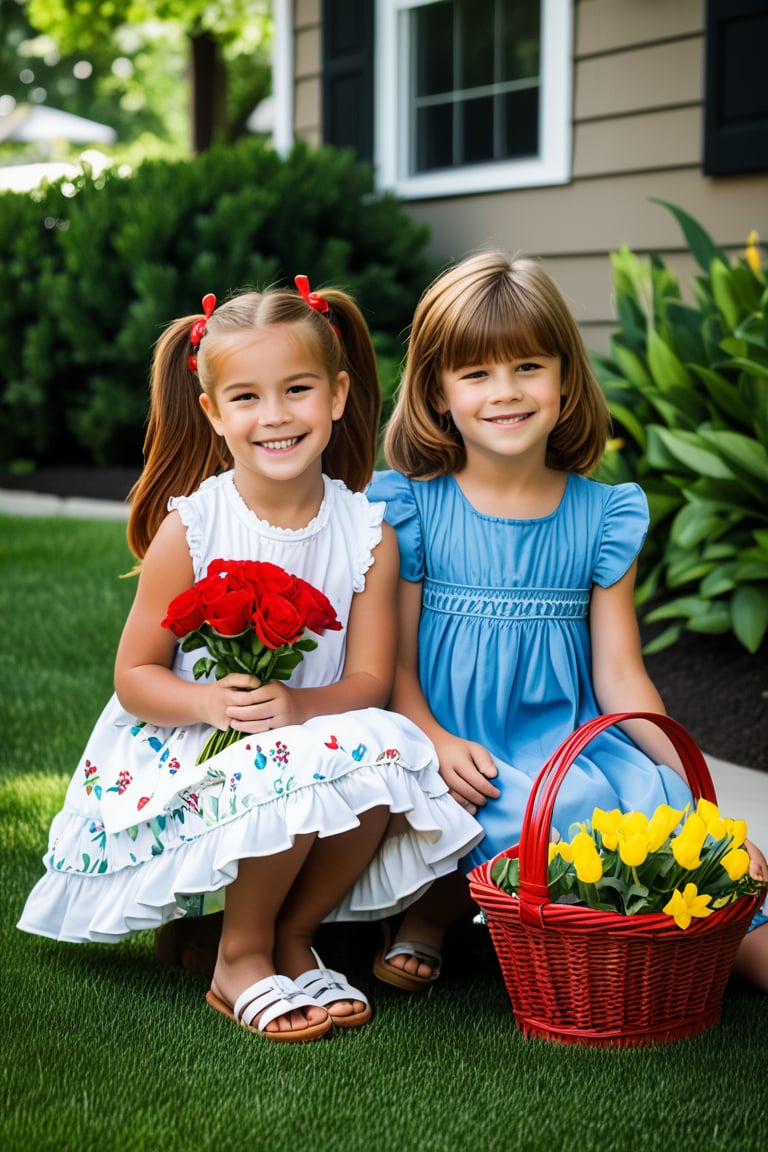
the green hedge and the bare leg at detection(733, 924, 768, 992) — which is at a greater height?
the green hedge

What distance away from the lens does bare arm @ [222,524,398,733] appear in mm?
2285

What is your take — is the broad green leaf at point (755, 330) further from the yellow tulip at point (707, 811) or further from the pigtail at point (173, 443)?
the yellow tulip at point (707, 811)

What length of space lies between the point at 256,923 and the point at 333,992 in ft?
0.58

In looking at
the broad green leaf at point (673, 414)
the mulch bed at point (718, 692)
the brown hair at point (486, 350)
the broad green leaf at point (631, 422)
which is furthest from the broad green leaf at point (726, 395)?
the brown hair at point (486, 350)

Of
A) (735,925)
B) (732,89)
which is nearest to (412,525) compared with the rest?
(735,925)

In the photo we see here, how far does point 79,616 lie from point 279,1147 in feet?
11.5

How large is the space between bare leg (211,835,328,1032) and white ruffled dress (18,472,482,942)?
0.15 feet

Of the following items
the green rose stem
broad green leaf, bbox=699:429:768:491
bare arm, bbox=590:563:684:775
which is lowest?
bare arm, bbox=590:563:684:775

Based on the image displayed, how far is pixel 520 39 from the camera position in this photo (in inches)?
257

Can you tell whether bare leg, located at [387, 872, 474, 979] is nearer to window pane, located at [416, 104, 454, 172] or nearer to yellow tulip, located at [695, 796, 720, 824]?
yellow tulip, located at [695, 796, 720, 824]

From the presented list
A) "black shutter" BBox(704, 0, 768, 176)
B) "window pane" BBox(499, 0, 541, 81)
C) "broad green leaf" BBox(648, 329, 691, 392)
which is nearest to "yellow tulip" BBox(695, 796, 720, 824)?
"broad green leaf" BBox(648, 329, 691, 392)

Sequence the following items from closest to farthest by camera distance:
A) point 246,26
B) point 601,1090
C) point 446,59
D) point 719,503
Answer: point 601,1090 → point 719,503 → point 446,59 → point 246,26

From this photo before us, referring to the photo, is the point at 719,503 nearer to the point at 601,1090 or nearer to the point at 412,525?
the point at 412,525

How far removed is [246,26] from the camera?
53.7 feet
